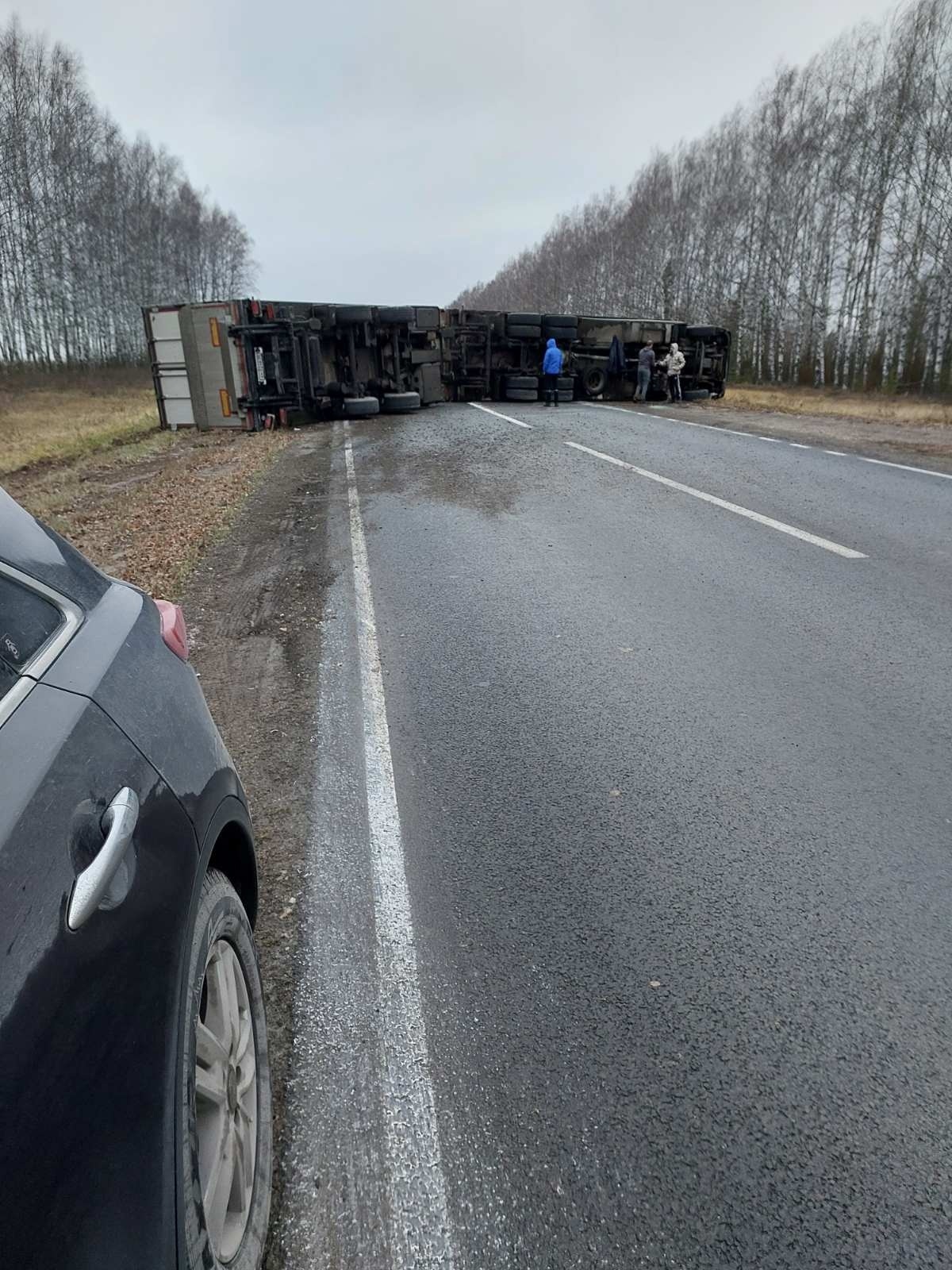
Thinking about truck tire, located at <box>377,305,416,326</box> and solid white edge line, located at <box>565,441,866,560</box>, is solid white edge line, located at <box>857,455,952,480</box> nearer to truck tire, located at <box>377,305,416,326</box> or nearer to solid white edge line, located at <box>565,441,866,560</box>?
solid white edge line, located at <box>565,441,866,560</box>

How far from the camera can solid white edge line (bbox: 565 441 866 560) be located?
22.6 feet

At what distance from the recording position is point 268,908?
275cm

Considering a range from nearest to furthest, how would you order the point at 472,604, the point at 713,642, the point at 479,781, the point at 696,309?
1. the point at 479,781
2. the point at 713,642
3. the point at 472,604
4. the point at 696,309

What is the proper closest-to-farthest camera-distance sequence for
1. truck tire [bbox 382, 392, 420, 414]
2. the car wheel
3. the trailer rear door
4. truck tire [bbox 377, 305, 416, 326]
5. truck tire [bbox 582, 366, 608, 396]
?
the car wheel, the trailer rear door, truck tire [bbox 377, 305, 416, 326], truck tire [bbox 382, 392, 420, 414], truck tire [bbox 582, 366, 608, 396]

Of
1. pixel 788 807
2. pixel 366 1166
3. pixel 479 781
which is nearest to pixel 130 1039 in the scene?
pixel 366 1166

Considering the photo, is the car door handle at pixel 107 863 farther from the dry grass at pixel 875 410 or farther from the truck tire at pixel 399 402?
the dry grass at pixel 875 410

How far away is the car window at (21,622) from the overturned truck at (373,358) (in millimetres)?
16114

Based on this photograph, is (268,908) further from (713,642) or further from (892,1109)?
(713,642)

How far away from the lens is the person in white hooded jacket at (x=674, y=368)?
22.7 meters

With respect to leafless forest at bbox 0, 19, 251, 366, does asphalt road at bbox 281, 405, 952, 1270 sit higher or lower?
lower

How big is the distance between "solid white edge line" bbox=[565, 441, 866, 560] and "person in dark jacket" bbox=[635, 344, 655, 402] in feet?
36.9

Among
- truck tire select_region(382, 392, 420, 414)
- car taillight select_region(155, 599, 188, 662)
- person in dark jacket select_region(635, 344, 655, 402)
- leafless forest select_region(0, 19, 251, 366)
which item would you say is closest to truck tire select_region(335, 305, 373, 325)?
truck tire select_region(382, 392, 420, 414)

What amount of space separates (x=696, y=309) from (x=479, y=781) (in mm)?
60246

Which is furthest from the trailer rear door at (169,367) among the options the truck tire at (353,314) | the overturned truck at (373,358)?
the truck tire at (353,314)
